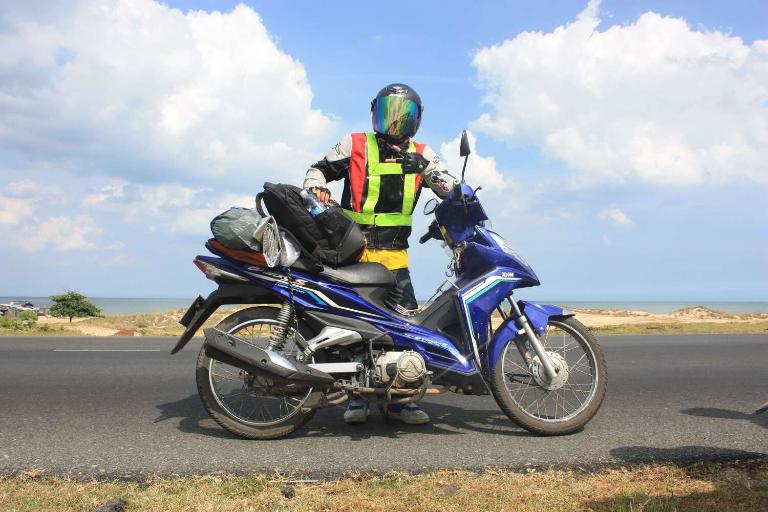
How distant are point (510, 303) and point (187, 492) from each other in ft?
7.75

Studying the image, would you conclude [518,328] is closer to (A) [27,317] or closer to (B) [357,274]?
(B) [357,274]

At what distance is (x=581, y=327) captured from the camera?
4141 millimetres

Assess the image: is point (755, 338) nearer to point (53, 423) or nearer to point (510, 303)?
point (510, 303)

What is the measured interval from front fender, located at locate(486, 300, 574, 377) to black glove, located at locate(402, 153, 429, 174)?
3.96ft

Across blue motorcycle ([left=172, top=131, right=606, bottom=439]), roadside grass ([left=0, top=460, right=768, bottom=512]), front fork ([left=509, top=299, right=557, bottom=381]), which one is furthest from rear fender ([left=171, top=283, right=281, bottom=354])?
front fork ([left=509, top=299, right=557, bottom=381])

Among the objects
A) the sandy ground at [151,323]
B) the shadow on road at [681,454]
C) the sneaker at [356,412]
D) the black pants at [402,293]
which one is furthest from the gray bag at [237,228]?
the sandy ground at [151,323]

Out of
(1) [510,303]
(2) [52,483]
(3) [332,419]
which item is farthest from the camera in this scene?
(3) [332,419]

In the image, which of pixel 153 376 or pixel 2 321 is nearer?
pixel 153 376

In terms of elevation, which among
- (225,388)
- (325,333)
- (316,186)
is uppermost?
(316,186)

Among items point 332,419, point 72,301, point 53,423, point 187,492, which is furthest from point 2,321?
point 187,492

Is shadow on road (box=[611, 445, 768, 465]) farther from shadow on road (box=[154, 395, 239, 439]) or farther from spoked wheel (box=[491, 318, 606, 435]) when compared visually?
shadow on road (box=[154, 395, 239, 439])

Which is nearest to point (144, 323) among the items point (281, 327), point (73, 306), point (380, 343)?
point (73, 306)

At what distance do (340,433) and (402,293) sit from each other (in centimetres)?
108

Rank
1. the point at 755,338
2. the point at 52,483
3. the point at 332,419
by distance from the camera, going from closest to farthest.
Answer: the point at 52,483, the point at 332,419, the point at 755,338
